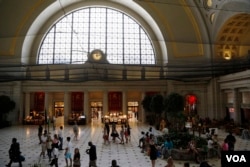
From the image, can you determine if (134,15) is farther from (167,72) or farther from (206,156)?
(206,156)

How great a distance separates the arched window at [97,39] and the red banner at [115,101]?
571 cm

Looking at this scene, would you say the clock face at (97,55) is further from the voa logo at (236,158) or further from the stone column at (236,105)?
the voa logo at (236,158)

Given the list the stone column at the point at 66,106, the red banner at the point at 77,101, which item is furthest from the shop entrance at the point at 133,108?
the stone column at the point at 66,106

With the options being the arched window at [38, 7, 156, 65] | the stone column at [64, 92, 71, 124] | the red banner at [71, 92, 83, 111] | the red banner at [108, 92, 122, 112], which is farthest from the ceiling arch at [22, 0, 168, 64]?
the red banner at [108, 92, 122, 112]

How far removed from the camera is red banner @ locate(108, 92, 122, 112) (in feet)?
159

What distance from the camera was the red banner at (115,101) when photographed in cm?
4859

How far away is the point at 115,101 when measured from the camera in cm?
4869

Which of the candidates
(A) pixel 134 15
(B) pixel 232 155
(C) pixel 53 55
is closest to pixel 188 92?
(A) pixel 134 15

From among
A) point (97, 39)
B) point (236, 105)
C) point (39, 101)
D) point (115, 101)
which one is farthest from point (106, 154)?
point (39, 101)

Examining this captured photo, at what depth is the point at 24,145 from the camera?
2377 cm

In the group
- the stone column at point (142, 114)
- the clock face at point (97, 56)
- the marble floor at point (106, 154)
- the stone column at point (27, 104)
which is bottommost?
the marble floor at point (106, 154)

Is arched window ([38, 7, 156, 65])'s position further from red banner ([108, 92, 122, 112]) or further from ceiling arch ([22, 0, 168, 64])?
red banner ([108, 92, 122, 112])

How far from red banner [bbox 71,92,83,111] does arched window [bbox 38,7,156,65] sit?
617cm

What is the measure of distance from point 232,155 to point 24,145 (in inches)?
803
